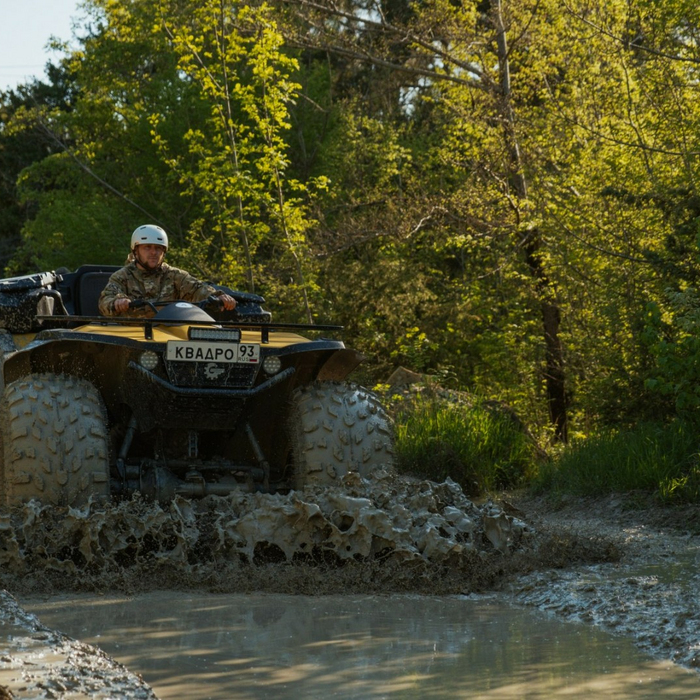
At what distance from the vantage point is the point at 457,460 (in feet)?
34.4

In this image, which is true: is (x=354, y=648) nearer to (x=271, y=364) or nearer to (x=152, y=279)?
(x=271, y=364)

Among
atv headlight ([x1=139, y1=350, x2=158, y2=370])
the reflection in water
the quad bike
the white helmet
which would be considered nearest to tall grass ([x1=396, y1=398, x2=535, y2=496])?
the quad bike

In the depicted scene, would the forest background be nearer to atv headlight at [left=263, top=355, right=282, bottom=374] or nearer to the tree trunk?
the tree trunk

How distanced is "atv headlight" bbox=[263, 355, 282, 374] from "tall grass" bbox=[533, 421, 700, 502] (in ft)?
10.3

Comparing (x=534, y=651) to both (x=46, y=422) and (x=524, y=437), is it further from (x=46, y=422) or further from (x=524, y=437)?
(x=524, y=437)

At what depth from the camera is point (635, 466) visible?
9.04 meters

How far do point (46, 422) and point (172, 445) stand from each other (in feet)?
3.37

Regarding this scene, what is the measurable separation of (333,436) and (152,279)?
7.26 ft

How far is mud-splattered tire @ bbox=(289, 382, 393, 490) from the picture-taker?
22.9 ft

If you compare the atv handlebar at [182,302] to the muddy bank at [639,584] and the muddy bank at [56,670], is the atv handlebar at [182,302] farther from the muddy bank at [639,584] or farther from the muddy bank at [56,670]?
the muddy bank at [56,670]

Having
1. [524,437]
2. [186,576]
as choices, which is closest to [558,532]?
[186,576]

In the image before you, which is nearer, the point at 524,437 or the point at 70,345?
the point at 70,345

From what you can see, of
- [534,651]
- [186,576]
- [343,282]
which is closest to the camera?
[534,651]

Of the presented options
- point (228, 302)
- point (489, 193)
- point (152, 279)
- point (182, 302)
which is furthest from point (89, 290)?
point (489, 193)
